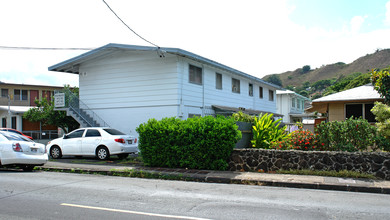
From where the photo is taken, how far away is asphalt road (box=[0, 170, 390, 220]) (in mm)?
5961

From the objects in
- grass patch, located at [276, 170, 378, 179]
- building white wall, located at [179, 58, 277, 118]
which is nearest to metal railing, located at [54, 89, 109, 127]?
building white wall, located at [179, 58, 277, 118]

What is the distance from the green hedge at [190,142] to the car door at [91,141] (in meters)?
2.99

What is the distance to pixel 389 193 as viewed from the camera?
8.50 meters

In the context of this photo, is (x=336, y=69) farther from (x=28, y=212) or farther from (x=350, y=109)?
(x=28, y=212)

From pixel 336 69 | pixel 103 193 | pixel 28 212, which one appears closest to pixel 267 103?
pixel 103 193

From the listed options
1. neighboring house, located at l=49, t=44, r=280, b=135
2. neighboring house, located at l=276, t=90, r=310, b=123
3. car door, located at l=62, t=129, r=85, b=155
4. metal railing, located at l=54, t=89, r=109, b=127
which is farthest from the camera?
neighboring house, located at l=276, t=90, r=310, b=123

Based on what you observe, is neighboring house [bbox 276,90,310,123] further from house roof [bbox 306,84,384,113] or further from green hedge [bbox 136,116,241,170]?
green hedge [bbox 136,116,241,170]

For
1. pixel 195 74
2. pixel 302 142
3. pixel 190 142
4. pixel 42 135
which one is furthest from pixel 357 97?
pixel 42 135

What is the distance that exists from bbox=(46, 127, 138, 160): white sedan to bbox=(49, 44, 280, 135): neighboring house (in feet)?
10.4

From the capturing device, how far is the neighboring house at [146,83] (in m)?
16.9

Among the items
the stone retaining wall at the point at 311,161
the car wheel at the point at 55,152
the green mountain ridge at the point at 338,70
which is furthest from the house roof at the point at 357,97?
the green mountain ridge at the point at 338,70

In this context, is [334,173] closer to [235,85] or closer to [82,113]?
[235,85]

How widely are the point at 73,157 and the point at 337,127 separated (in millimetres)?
12350

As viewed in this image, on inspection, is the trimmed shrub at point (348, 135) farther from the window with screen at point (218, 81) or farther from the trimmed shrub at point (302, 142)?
the window with screen at point (218, 81)
